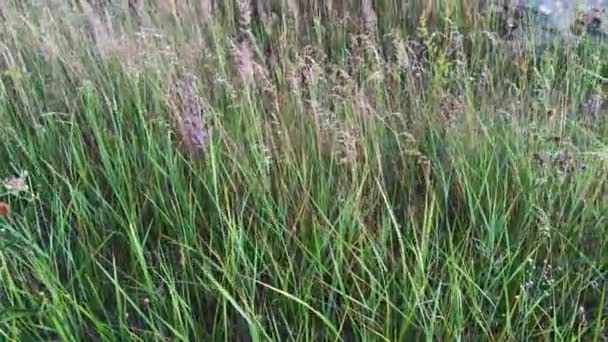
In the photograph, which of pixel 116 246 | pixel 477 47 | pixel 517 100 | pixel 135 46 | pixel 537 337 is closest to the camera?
pixel 537 337

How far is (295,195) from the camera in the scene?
1867 millimetres

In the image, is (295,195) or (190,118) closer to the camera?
(295,195)

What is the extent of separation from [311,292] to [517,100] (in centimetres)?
97

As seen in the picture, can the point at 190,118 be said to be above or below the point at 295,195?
above

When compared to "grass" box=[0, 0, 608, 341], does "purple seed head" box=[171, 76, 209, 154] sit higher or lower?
higher

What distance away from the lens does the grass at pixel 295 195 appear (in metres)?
1.58

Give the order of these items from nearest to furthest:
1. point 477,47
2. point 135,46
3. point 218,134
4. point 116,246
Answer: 1. point 116,246
2. point 218,134
3. point 135,46
4. point 477,47

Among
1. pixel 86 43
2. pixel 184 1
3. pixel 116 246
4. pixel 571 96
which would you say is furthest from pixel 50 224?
pixel 571 96

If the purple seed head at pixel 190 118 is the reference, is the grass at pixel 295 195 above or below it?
below

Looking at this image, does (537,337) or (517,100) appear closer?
(537,337)

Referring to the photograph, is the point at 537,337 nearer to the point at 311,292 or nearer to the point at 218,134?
the point at 311,292

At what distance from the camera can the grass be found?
1.58m

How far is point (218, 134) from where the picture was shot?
2066 millimetres

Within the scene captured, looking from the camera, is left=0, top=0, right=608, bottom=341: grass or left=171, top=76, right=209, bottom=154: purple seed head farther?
left=171, top=76, right=209, bottom=154: purple seed head
